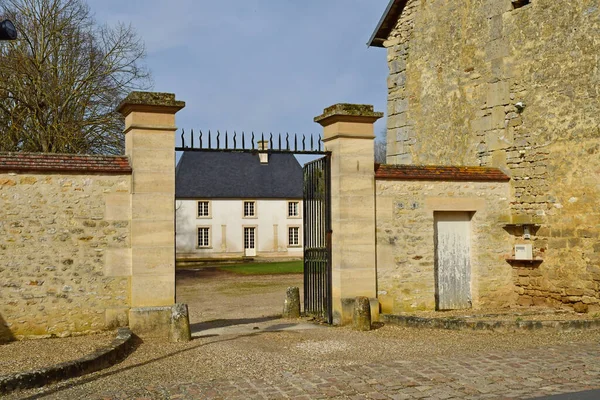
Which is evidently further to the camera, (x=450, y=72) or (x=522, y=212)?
(x=450, y=72)

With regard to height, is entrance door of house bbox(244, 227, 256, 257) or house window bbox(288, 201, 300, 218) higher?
house window bbox(288, 201, 300, 218)

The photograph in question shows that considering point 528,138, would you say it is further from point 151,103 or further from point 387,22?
point 151,103

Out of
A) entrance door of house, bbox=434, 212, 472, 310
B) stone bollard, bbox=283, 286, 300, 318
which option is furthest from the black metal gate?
entrance door of house, bbox=434, 212, 472, 310

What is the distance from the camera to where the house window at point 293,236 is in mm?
40312

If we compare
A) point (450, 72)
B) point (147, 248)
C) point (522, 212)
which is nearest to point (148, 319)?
point (147, 248)

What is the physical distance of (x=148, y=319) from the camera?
8.77 m

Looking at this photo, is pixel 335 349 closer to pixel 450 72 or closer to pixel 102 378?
pixel 102 378

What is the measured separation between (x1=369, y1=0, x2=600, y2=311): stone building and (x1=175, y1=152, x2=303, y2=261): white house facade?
26736mm

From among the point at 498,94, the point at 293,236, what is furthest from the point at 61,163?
the point at 293,236

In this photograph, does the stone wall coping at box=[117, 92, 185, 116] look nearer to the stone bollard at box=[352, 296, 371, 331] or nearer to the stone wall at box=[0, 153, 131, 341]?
the stone wall at box=[0, 153, 131, 341]

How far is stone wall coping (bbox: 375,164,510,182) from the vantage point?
1039cm

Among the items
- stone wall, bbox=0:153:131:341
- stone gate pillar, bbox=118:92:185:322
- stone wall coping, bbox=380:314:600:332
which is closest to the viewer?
stone wall, bbox=0:153:131:341

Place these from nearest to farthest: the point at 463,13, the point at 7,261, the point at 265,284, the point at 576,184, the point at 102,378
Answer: the point at 102,378, the point at 7,261, the point at 576,184, the point at 463,13, the point at 265,284

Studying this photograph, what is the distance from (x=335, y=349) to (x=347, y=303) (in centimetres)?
190
